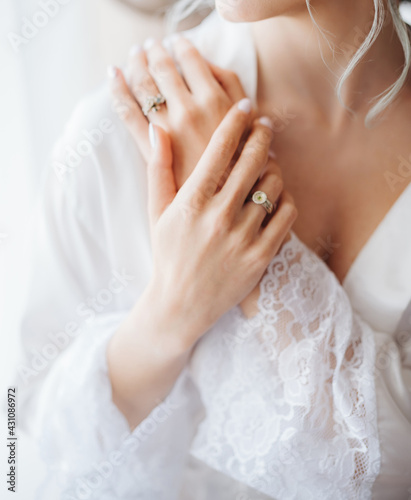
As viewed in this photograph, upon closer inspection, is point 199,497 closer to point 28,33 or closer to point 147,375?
point 147,375

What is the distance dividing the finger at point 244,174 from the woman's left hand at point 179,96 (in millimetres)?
68

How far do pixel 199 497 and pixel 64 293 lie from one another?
0.45 m

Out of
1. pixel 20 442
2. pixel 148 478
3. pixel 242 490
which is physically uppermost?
pixel 20 442

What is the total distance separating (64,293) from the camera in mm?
795

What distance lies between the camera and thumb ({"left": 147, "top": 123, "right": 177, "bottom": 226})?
0.66 m

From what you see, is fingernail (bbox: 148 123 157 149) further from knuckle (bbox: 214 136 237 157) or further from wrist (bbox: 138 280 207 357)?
wrist (bbox: 138 280 207 357)

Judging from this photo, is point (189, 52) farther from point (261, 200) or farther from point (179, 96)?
point (261, 200)

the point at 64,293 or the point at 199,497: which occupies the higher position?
the point at 64,293

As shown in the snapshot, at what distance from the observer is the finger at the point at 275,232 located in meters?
0.65

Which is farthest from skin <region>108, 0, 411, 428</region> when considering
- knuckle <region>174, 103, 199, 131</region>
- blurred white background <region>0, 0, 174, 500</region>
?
blurred white background <region>0, 0, 174, 500</region>

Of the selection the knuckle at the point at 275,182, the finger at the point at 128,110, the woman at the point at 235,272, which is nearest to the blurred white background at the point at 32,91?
→ the woman at the point at 235,272

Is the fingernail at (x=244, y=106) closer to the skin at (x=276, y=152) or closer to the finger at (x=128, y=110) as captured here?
the skin at (x=276, y=152)

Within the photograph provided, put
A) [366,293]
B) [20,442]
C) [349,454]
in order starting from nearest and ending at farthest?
[349,454] < [366,293] < [20,442]

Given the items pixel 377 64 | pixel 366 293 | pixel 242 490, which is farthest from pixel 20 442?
pixel 377 64
